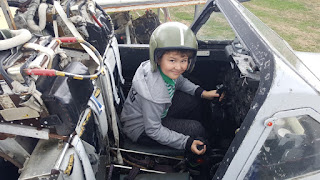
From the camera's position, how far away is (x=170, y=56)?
1905 mm

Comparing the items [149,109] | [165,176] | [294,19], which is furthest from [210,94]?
[294,19]

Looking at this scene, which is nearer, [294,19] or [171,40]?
[171,40]

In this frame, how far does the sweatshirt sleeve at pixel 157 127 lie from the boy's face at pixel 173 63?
0.91ft

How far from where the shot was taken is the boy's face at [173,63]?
191 centimetres

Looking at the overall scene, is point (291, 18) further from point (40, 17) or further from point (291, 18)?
point (40, 17)

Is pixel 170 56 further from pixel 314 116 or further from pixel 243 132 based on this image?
pixel 314 116

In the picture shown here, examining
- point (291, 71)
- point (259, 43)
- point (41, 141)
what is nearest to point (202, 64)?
point (259, 43)

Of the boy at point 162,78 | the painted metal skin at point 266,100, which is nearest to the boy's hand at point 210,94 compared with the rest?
the boy at point 162,78

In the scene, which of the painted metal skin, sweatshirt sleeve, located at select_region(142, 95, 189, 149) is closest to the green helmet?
sweatshirt sleeve, located at select_region(142, 95, 189, 149)

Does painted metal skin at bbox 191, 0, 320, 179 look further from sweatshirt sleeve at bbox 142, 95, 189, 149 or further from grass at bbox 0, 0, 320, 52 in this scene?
grass at bbox 0, 0, 320, 52

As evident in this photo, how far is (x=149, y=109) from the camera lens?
1.94 meters

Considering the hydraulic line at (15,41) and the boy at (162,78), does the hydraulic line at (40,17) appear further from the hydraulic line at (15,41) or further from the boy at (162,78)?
the boy at (162,78)

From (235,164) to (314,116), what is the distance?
49 cm

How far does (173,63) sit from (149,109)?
408 millimetres
